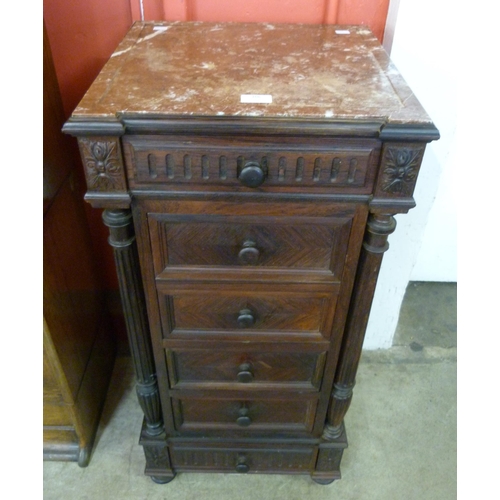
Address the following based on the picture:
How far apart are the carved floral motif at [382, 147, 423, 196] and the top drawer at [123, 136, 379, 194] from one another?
2 cm

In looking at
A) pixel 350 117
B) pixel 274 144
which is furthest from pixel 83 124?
pixel 350 117

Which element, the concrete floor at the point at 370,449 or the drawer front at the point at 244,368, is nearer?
the drawer front at the point at 244,368

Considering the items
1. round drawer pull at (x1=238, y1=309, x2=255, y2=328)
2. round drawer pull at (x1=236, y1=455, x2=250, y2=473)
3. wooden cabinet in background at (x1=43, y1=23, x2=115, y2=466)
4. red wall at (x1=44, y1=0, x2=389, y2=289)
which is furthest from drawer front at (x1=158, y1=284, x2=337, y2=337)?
red wall at (x1=44, y1=0, x2=389, y2=289)

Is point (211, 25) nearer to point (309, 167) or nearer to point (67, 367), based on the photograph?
point (309, 167)

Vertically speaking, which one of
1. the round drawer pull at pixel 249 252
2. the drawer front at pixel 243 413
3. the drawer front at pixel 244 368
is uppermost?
the round drawer pull at pixel 249 252

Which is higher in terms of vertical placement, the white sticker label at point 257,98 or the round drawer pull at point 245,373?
the white sticker label at point 257,98

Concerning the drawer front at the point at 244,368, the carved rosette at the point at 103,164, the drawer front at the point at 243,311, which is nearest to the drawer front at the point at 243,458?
the drawer front at the point at 244,368

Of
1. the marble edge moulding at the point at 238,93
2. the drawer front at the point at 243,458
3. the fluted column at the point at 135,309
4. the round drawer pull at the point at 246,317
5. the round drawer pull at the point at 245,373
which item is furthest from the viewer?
the drawer front at the point at 243,458

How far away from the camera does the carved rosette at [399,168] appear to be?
765mm

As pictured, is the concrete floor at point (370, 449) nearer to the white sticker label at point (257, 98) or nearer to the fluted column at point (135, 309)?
the fluted column at point (135, 309)

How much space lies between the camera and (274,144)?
2.51 feet

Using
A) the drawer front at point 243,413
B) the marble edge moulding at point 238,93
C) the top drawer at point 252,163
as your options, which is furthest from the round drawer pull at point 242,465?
the marble edge moulding at point 238,93

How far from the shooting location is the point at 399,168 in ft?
2.57

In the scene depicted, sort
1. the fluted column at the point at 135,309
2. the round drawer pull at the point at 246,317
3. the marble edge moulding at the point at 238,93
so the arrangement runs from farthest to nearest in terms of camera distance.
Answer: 1. the round drawer pull at the point at 246,317
2. the fluted column at the point at 135,309
3. the marble edge moulding at the point at 238,93
